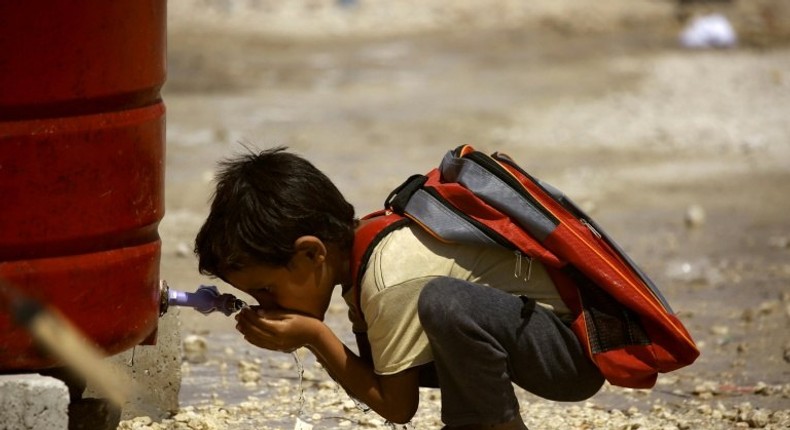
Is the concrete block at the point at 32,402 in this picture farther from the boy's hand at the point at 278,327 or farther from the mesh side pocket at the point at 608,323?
the mesh side pocket at the point at 608,323

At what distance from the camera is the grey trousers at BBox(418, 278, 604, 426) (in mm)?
2920

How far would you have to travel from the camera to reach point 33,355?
2.78 meters

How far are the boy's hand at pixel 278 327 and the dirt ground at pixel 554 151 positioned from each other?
896 millimetres


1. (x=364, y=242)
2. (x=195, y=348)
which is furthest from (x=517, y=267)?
(x=195, y=348)

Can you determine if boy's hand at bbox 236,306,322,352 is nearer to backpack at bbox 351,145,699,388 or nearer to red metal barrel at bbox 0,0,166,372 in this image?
backpack at bbox 351,145,699,388

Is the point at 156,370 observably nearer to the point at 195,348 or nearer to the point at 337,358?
the point at 195,348

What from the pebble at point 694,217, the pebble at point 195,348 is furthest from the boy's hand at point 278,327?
the pebble at point 694,217

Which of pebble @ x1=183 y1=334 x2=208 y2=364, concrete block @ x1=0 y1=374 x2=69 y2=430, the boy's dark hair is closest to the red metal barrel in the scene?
concrete block @ x1=0 y1=374 x2=69 y2=430

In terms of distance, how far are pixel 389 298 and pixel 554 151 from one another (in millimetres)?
6869

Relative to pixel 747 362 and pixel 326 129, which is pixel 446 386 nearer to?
pixel 747 362

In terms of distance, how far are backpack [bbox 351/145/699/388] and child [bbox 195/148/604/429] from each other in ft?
0.15

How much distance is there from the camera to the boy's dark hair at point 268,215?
2.90 m

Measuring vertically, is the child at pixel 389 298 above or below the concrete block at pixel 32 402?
above

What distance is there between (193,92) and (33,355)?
9510mm
